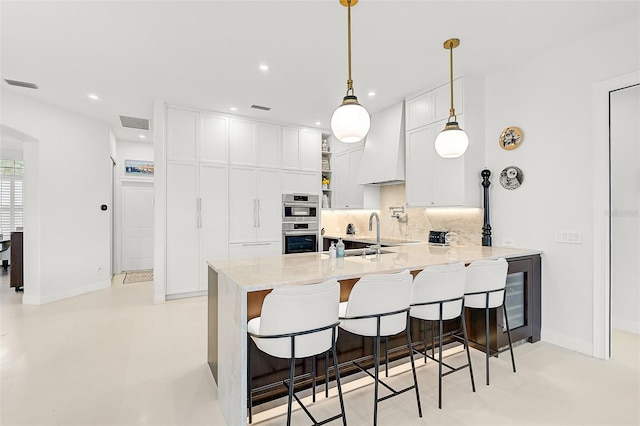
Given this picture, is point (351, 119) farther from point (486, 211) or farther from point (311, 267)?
Answer: point (486, 211)

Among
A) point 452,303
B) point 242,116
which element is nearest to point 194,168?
point 242,116

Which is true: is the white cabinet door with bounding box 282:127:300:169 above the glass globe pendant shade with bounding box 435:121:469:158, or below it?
above

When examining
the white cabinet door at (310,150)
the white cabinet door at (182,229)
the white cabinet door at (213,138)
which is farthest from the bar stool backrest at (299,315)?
the white cabinet door at (310,150)

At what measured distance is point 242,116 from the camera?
519 cm

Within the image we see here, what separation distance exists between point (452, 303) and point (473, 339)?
3.46ft

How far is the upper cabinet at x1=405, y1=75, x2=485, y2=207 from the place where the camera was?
3629 millimetres

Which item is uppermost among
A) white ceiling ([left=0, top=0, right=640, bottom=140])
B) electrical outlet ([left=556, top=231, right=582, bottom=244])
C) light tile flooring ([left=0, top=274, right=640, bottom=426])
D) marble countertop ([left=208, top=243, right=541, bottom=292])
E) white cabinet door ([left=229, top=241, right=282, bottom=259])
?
white ceiling ([left=0, top=0, right=640, bottom=140])

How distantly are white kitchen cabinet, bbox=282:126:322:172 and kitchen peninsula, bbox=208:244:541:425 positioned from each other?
10.2 ft

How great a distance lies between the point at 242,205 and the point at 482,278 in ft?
12.4

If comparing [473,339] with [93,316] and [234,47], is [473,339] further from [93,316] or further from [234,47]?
[93,316]

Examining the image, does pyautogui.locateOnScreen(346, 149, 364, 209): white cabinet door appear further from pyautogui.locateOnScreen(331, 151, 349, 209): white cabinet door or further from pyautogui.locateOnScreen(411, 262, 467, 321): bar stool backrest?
pyautogui.locateOnScreen(411, 262, 467, 321): bar stool backrest

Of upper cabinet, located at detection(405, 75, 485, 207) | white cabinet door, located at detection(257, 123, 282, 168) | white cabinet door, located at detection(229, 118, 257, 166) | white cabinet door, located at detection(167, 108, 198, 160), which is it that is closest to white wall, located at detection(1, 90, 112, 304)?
white cabinet door, located at detection(167, 108, 198, 160)

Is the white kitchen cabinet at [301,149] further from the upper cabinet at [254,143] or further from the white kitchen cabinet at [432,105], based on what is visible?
the white kitchen cabinet at [432,105]

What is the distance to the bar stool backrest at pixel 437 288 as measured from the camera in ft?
6.99
